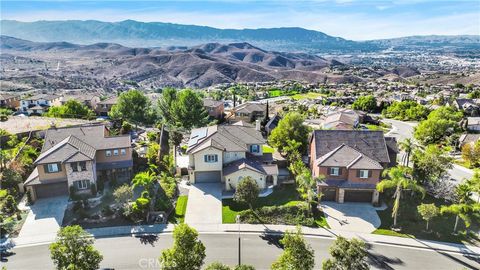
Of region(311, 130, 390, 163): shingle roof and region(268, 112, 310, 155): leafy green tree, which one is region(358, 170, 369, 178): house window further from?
region(268, 112, 310, 155): leafy green tree

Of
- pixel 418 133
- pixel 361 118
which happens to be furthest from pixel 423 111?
pixel 418 133

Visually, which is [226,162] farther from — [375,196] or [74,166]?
[375,196]

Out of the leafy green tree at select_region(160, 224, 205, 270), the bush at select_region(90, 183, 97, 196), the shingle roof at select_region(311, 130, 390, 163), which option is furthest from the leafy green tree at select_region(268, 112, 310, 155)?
the leafy green tree at select_region(160, 224, 205, 270)

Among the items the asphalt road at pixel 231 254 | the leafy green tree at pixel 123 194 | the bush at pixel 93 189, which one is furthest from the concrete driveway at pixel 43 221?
the leafy green tree at pixel 123 194

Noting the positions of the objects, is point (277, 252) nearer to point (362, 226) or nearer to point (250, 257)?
point (250, 257)

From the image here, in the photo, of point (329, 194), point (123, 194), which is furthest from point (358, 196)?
point (123, 194)

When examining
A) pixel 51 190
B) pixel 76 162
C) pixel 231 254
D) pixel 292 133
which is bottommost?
pixel 231 254
